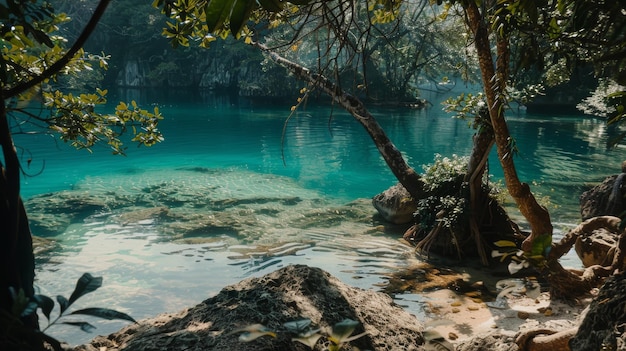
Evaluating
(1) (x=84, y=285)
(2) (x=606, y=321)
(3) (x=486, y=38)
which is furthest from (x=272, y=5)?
(3) (x=486, y=38)

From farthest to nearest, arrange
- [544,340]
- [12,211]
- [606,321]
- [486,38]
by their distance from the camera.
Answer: [486,38] → [544,340] → [606,321] → [12,211]

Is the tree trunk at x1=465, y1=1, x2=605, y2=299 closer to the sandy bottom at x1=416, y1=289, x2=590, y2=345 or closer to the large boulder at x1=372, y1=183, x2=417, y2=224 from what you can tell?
the sandy bottom at x1=416, y1=289, x2=590, y2=345

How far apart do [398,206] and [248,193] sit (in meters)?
4.49

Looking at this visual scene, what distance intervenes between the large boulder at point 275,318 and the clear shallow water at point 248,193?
1.19m

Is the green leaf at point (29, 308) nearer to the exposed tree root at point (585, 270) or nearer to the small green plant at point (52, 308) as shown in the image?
the small green plant at point (52, 308)

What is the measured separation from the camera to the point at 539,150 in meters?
18.8

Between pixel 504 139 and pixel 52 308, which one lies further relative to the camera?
pixel 504 139

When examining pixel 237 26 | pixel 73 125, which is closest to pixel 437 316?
pixel 73 125

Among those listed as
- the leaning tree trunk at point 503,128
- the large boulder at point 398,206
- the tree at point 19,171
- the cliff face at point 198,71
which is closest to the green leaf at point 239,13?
the tree at point 19,171

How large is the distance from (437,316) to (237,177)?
9.87 m

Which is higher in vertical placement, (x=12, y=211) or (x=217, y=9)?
(x=217, y=9)

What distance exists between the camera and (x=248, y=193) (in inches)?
494

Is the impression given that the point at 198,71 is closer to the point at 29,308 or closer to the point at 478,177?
the point at 478,177

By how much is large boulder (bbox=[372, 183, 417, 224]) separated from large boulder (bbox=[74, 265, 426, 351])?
207 inches
